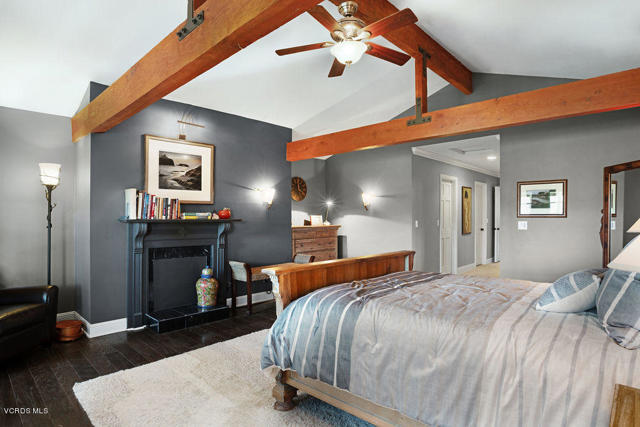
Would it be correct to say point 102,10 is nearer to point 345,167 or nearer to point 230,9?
point 230,9

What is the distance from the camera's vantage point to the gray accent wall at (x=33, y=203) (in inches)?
145

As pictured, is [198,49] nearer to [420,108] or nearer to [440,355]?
[440,355]

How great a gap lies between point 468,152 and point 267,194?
12.7 feet

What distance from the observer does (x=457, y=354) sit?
1.64 m

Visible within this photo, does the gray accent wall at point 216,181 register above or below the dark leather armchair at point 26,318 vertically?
above

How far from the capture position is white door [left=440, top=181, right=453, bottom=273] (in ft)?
22.5

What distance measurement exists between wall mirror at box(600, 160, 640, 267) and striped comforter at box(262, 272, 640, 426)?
1593 millimetres

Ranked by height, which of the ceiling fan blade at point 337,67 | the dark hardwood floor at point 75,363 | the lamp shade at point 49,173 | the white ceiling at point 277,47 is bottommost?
the dark hardwood floor at point 75,363

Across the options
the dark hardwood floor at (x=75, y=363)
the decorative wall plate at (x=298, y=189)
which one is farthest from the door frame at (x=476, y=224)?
the dark hardwood floor at (x=75, y=363)

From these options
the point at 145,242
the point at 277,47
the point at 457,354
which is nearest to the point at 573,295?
the point at 457,354

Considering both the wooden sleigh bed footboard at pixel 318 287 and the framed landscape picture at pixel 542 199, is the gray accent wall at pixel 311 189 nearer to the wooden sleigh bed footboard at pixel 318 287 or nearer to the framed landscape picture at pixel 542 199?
the framed landscape picture at pixel 542 199

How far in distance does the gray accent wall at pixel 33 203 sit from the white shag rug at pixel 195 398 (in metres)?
1.92

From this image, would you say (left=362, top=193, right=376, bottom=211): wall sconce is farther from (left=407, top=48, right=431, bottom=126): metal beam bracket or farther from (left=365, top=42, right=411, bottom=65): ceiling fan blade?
(left=365, top=42, right=411, bottom=65): ceiling fan blade

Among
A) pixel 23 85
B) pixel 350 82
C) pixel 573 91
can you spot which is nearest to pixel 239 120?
pixel 350 82
